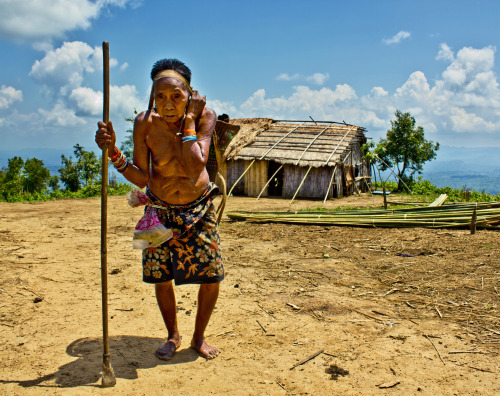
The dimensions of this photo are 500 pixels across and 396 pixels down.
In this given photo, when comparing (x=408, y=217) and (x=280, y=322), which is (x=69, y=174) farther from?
(x=280, y=322)

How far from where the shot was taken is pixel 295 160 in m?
15.6

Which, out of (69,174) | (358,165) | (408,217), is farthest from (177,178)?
(69,174)

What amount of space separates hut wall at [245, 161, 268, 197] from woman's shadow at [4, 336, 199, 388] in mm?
13650

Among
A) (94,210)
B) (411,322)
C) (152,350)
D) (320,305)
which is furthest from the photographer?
(94,210)

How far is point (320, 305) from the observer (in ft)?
12.0

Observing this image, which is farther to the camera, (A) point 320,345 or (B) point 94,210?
(B) point 94,210

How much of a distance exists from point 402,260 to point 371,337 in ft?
8.23

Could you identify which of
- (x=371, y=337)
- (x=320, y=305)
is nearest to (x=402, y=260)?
(x=320, y=305)

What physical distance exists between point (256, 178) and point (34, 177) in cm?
931

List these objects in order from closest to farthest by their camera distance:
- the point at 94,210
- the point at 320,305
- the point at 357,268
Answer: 1. the point at 320,305
2. the point at 357,268
3. the point at 94,210

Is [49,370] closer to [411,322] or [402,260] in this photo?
[411,322]

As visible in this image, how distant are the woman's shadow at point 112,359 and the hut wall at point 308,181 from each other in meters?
13.1

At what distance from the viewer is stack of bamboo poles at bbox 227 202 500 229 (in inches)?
266

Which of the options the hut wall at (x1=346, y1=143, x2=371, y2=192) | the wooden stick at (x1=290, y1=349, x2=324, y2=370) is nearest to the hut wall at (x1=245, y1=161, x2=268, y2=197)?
the hut wall at (x1=346, y1=143, x2=371, y2=192)
